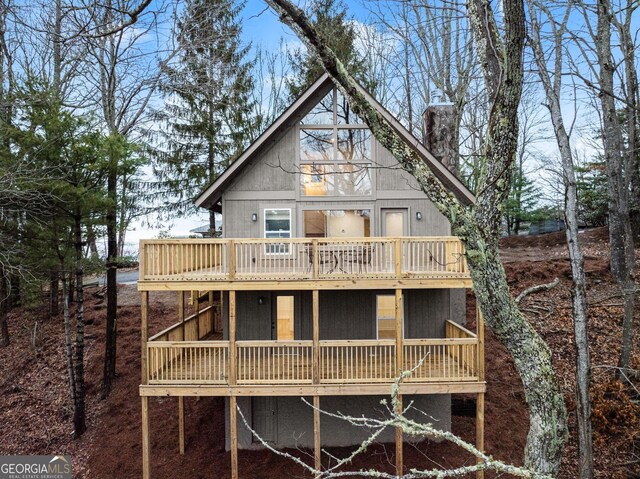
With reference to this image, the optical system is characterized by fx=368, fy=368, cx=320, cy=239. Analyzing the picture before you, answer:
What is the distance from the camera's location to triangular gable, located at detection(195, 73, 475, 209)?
372 inches

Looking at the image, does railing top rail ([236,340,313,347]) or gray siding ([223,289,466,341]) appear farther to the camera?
gray siding ([223,289,466,341])

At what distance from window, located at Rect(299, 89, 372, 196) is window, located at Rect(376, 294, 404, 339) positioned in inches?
119

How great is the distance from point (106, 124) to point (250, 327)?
9153 millimetres

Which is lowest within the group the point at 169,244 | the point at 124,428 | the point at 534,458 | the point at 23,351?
the point at 124,428

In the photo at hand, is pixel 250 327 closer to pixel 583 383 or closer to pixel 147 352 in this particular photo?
pixel 147 352

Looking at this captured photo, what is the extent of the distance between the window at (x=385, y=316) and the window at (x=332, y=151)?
3.02m

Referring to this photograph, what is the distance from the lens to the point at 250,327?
10.1m

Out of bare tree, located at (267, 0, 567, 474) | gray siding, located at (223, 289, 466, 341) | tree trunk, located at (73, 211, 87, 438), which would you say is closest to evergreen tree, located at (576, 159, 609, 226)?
gray siding, located at (223, 289, 466, 341)

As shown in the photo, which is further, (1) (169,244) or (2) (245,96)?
(2) (245,96)

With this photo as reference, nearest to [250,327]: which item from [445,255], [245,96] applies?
[445,255]

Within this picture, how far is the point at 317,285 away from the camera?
848 cm

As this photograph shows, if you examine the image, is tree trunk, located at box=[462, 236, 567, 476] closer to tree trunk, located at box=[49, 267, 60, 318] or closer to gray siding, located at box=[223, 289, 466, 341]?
gray siding, located at box=[223, 289, 466, 341]

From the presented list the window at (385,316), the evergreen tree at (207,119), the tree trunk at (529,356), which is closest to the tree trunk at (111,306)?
the evergreen tree at (207,119)

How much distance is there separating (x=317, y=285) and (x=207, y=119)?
40.7 ft
